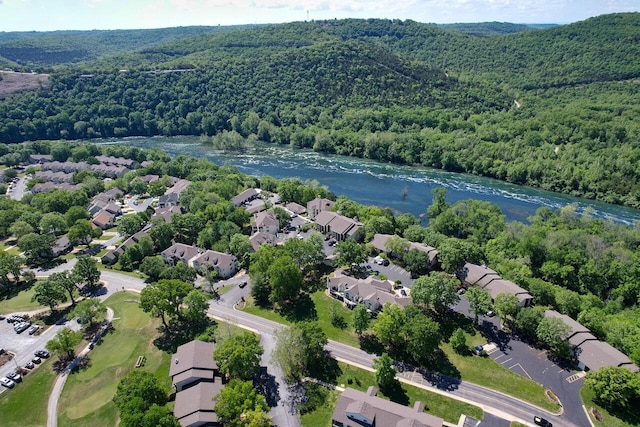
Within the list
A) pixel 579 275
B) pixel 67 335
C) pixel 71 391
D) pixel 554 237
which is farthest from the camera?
pixel 554 237

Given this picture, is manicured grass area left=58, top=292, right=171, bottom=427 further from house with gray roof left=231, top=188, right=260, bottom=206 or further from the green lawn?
house with gray roof left=231, top=188, right=260, bottom=206

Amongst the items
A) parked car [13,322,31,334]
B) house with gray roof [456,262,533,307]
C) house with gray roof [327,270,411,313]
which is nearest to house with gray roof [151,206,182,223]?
parked car [13,322,31,334]

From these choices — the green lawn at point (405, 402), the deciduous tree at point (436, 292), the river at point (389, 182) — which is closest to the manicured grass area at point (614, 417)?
the green lawn at point (405, 402)

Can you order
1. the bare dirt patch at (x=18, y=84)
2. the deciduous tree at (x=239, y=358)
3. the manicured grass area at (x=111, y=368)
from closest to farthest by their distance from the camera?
the manicured grass area at (x=111, y=368) → the deciduous tree at (x=239, y=358) → the bare dirt patch at (x=18, y=84)

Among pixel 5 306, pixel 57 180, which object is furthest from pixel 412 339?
pixel 57 180

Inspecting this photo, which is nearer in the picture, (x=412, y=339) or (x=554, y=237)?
(x=412, y=339)

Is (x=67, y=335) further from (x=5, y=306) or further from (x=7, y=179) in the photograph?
(x=7, y=179)

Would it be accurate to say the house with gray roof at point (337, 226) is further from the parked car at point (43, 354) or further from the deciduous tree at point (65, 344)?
the parked car at point (43, 354)
